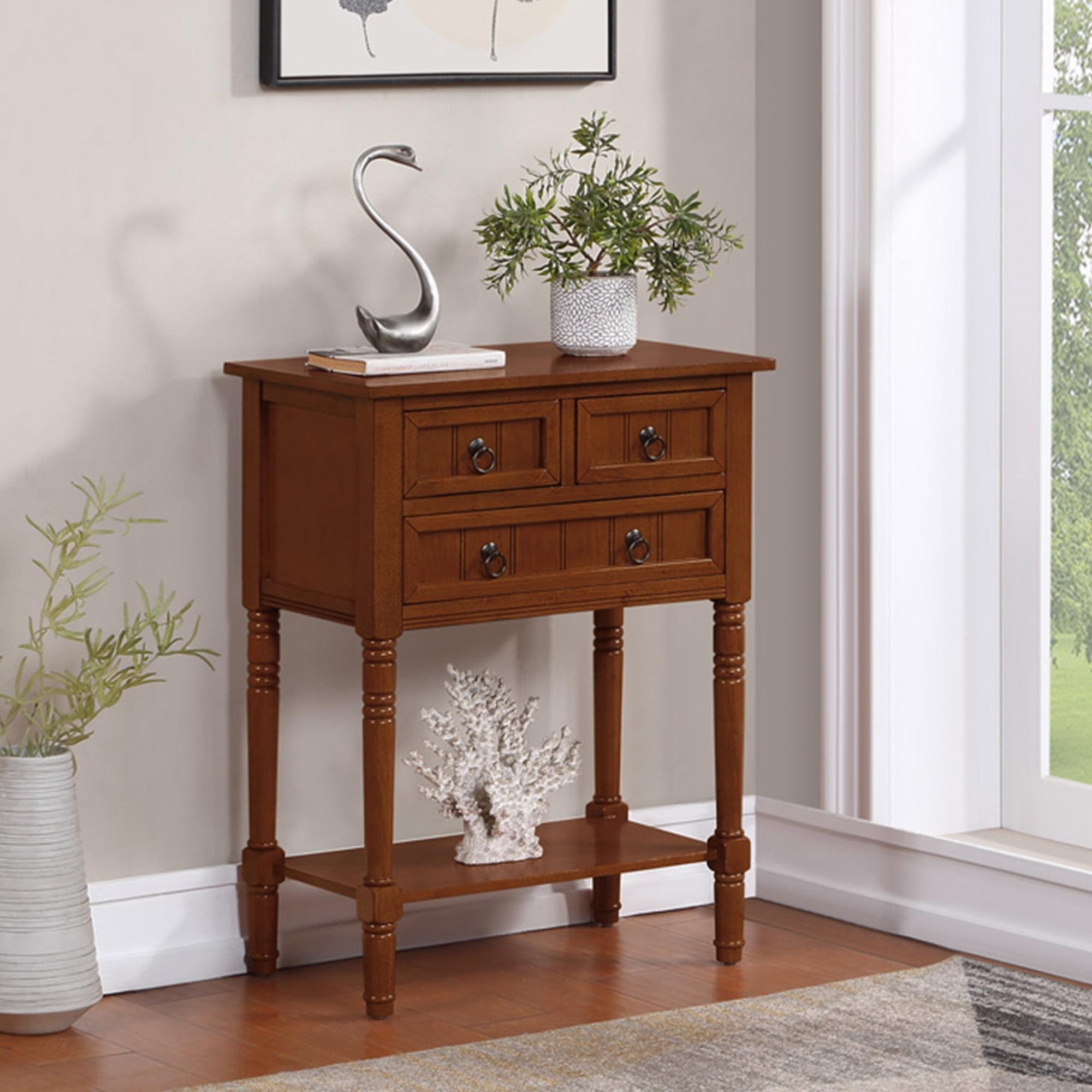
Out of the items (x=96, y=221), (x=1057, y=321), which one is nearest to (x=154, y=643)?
(x=96, y=221)

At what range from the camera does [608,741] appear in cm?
377

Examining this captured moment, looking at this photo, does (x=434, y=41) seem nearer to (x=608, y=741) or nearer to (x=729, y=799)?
(x=608, y=741)

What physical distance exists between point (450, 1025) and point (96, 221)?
50.8 inches

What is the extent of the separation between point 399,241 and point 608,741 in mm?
936

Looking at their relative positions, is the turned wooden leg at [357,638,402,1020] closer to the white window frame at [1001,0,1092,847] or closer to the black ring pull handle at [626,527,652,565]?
the black ring pull handle at [626,527,652,565]

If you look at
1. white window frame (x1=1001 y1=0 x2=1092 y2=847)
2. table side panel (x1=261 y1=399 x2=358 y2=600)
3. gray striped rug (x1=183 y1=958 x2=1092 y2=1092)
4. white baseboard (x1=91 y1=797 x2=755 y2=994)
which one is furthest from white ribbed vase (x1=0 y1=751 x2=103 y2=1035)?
white window frame (x1=1001 y1=0 x2=1092 y2=847)

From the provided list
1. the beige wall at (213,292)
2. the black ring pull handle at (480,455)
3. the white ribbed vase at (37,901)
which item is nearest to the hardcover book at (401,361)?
the black ring pull handle at (480,455)

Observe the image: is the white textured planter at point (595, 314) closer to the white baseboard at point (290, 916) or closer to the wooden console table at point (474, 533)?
the wooden console table at point (474, 533)

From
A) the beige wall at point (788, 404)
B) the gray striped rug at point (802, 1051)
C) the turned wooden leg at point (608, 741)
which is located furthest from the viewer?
the beige wall at point (788, 404)

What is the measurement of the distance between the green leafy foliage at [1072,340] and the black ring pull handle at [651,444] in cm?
75

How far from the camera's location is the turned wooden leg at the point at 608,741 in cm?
374

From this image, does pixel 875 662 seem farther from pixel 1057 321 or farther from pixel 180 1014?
pixel 180 1014

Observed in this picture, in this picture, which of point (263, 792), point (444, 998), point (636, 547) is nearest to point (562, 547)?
point (636, 547)

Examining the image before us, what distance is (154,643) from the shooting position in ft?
11.3
